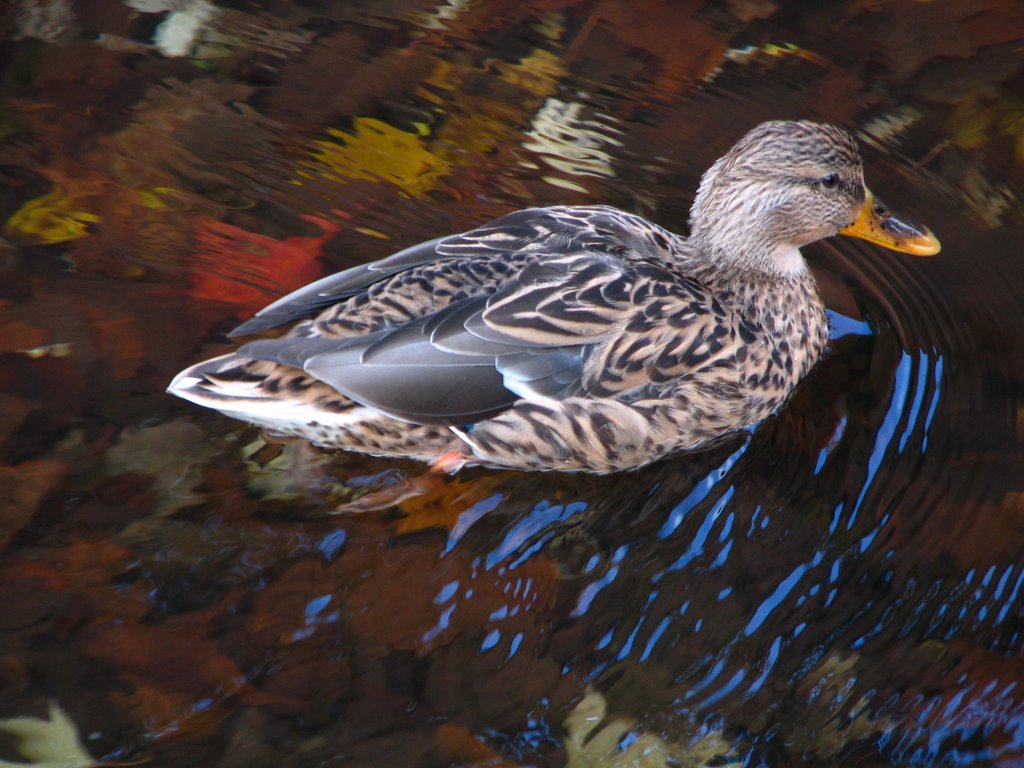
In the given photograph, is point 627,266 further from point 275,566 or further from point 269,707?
point 269,707

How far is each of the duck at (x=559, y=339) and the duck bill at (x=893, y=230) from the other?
4.6 inches

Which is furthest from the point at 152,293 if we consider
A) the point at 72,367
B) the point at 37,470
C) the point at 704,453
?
the point at 704,453

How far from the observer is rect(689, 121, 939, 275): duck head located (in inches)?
184

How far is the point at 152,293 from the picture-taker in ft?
16.7

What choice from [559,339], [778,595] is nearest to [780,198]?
[559,339]

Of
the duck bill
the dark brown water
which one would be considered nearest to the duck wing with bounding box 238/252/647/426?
the dark brown water

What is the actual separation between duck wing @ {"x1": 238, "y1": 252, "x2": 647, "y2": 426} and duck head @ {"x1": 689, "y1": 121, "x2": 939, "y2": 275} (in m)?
0.60

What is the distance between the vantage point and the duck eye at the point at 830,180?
4.71 m

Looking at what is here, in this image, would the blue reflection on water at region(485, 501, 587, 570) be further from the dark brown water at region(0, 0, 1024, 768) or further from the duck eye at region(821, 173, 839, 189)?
the duck eye at region(821, 173, 839, 189)

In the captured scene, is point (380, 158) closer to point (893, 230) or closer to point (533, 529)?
point (533, 529)

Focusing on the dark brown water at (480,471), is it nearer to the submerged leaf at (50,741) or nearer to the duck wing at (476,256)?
the submerged leaf at (50,741)

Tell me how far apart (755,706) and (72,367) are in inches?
121

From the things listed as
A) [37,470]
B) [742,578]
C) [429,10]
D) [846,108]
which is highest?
[846,108]

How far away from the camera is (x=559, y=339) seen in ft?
14.5
